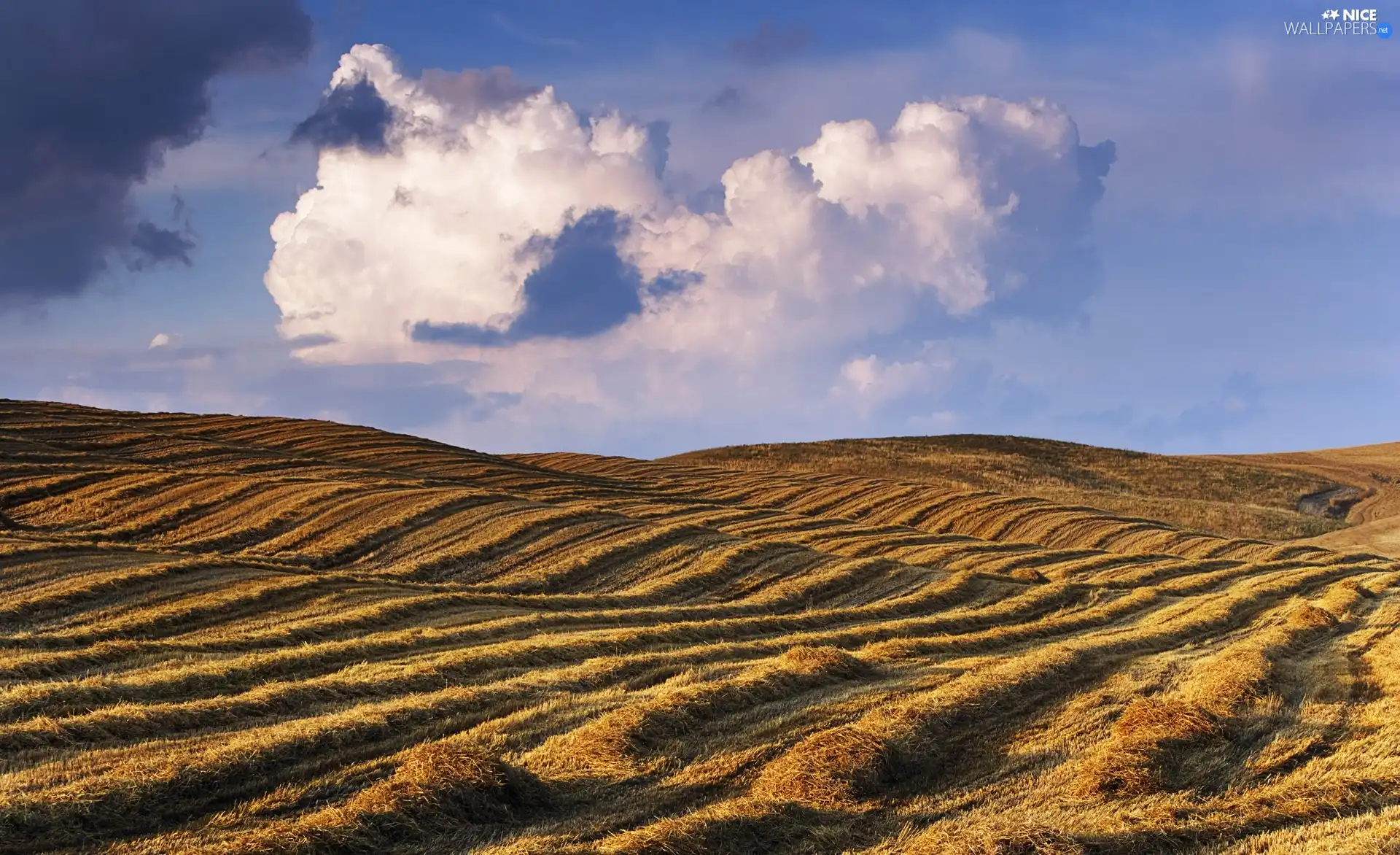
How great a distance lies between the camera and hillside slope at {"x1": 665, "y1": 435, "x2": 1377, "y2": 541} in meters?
61.8

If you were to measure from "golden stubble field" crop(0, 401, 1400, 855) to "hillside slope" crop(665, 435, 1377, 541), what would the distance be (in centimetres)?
2592

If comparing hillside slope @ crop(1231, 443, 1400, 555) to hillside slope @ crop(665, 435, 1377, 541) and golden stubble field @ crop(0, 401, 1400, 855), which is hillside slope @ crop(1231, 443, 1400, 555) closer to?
hillside slope @ crop(665, 435, 1377, 541)

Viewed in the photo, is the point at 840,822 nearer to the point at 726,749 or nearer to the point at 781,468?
the point at 726,749

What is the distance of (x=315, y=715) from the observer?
12.9 metres

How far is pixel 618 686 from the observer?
1545 cm

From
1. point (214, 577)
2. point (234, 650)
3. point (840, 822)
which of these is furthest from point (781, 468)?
point (840, 822)

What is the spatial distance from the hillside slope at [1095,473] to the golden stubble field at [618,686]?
2592 cm

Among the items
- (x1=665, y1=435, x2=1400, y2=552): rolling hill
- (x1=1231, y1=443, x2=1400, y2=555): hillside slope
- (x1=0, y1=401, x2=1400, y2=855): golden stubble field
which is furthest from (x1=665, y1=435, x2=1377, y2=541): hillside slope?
(x1=0, y1=401, x2=1400, y2=855): golden stubble field

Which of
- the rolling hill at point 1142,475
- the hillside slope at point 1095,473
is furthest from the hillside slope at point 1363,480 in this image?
the hillside slope at point 1095,473

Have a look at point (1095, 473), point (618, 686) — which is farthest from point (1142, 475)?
point (618, 686)

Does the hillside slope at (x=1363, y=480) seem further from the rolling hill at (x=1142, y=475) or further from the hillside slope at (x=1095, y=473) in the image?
the hillside slope at (x=1095, y=473)

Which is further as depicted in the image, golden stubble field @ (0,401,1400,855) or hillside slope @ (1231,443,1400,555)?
hillside slope @ (1231,443,1400,555)

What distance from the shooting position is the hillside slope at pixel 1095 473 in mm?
61781

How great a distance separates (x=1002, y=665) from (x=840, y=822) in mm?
7381
